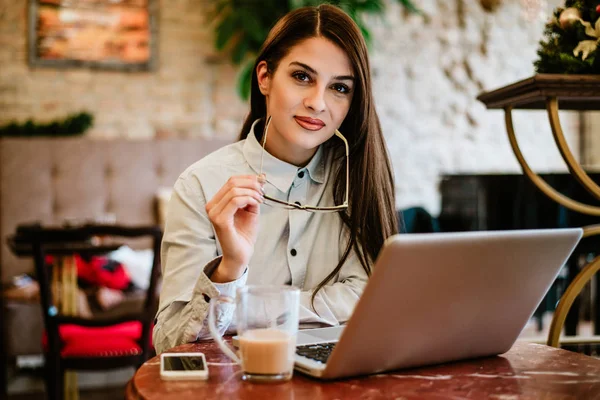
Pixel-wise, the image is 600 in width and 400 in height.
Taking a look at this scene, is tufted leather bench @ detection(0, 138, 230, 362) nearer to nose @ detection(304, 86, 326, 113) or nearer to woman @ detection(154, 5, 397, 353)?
woman @ detection(154, 5, 397, 353)

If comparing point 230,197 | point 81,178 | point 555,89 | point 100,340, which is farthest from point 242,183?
point 81,178

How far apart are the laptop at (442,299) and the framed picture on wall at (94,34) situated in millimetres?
3817

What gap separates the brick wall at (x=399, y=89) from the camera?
4352 mm

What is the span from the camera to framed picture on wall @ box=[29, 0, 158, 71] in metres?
4.29

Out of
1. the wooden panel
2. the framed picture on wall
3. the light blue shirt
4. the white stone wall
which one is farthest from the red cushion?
the white stone wall

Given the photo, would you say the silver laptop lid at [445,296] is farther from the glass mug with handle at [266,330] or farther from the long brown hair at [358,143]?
the long brown hair at [358,143]

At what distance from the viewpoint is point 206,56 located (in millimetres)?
4641

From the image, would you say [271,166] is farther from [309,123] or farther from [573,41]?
[573,41]

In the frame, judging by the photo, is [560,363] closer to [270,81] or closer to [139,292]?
[270,81]

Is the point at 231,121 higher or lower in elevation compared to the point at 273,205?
higher

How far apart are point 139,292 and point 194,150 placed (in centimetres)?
119

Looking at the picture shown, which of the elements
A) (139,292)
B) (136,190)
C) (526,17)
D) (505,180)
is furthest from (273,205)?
(526,17)

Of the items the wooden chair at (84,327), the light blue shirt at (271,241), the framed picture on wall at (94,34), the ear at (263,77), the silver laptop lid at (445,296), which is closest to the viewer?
the silver laptop lid at (445,296)

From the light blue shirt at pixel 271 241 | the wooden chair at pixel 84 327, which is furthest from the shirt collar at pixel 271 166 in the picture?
the wooden chair at pixel 84 327
